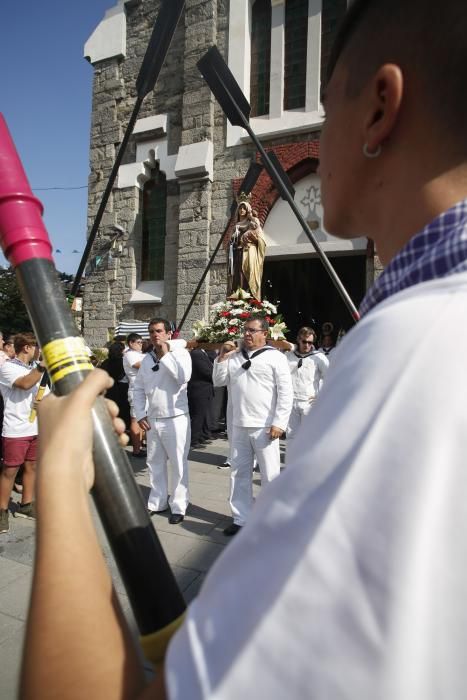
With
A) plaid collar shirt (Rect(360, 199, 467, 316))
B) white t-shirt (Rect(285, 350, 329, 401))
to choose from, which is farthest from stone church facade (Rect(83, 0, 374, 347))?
plaid collar shirt (Rect(360, 199, 467, 316))

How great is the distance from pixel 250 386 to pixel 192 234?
8.31 metres

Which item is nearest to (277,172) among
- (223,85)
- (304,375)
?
(223,85)

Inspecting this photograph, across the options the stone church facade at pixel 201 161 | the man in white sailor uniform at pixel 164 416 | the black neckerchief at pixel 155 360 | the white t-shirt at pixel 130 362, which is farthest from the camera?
the stone church facade at pixel 201 161

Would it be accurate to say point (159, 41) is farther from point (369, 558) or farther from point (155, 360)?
point (155, 360)

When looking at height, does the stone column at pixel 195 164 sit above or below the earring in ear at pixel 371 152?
above

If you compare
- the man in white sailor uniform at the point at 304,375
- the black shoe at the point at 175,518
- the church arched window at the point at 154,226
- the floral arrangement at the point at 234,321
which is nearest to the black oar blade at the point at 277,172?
the floral arrangement at the point at 234,321

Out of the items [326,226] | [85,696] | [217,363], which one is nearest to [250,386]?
[217,363]

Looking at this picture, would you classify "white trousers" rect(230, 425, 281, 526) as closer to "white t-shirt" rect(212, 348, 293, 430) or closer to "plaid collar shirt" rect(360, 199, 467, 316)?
"white t-shirt" rect(212, 348, 293, 430)

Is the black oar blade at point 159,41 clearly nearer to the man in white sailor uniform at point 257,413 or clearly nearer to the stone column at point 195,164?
the man in white sailor uniform at point 257,413

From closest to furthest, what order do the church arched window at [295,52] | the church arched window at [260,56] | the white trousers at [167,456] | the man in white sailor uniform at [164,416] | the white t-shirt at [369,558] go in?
the white t-shirt at [369,558] < the white trousers at [167,456] < the man in white sailor uniform at [164,416] < the church arched window at [295,52] < the church arched window at [260,56]

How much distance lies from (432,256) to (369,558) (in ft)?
1.12

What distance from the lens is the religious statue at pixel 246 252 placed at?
1046cm

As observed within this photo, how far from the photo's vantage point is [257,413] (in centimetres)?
465

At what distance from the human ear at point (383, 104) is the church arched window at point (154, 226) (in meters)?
Result: 13.0
